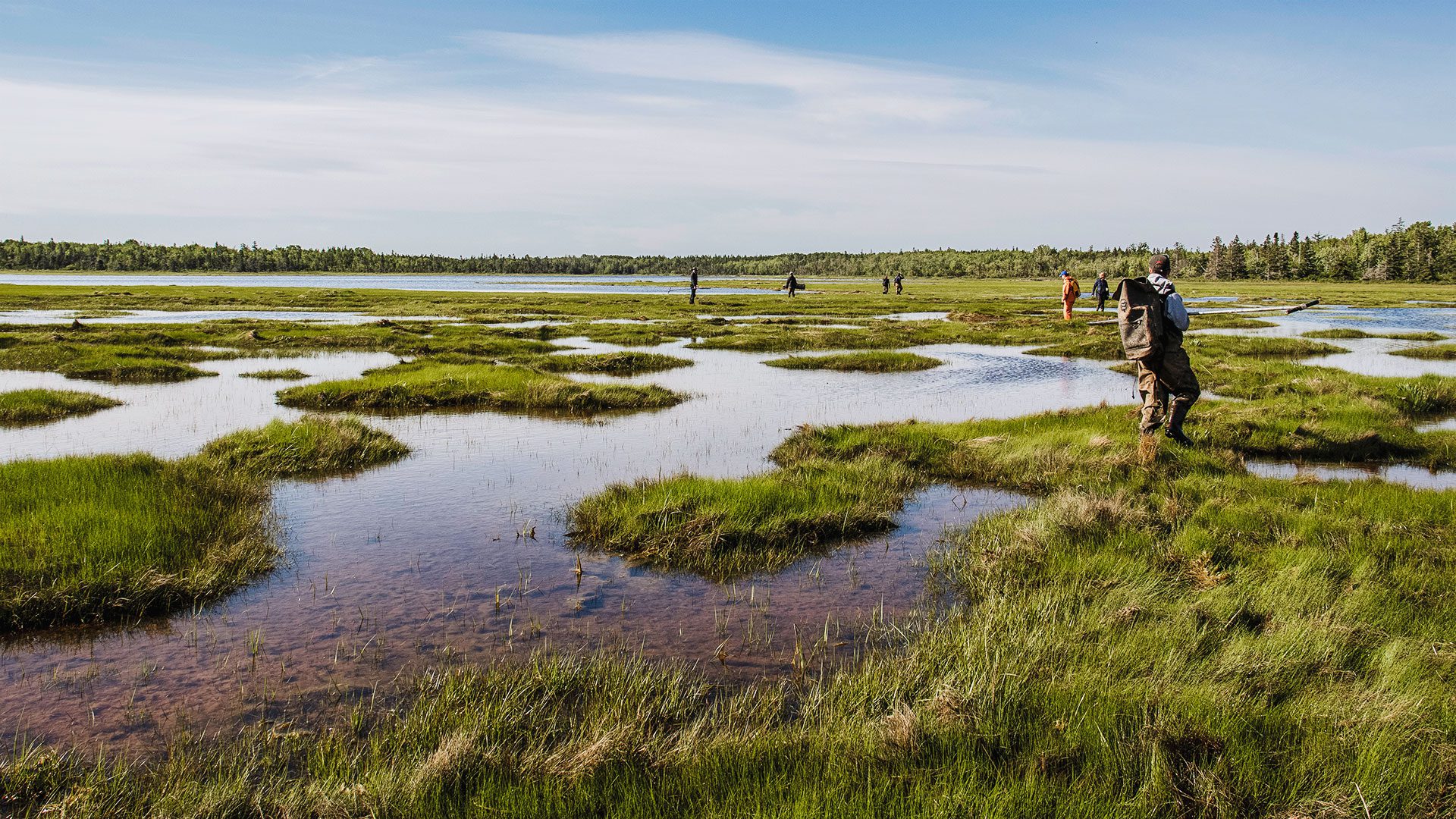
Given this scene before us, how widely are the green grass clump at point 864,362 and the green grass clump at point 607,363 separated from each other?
4217mm

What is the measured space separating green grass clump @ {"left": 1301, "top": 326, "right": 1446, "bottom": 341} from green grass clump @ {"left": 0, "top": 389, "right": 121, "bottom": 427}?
5083 cm

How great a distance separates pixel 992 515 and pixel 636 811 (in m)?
8.37

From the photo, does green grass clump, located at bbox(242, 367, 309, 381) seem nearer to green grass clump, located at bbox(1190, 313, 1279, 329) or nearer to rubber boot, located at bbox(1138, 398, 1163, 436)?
rubber boot, located at bbox(1138, 398, 1163, 436)

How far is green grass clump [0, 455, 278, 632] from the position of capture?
8.56 metres

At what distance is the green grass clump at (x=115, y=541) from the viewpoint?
8562 mm

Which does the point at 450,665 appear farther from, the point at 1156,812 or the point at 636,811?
the point at 1156,812

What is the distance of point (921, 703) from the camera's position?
652 centimetres

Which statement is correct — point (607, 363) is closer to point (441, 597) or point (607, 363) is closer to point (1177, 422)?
point (1177, 422)

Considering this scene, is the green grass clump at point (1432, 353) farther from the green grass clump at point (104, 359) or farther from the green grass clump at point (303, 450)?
the green grass clump at point (104, 359)

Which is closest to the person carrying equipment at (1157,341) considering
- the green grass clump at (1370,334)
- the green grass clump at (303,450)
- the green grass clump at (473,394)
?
the green grass clump at (473,394)

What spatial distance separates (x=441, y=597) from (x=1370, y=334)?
171 ft

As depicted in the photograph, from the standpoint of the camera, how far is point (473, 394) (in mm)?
23828

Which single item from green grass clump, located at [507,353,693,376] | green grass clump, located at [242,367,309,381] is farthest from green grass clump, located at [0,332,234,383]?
green grass clump, located at [507,353,693,376]

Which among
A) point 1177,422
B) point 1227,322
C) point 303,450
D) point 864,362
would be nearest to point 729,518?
point 1177,422
